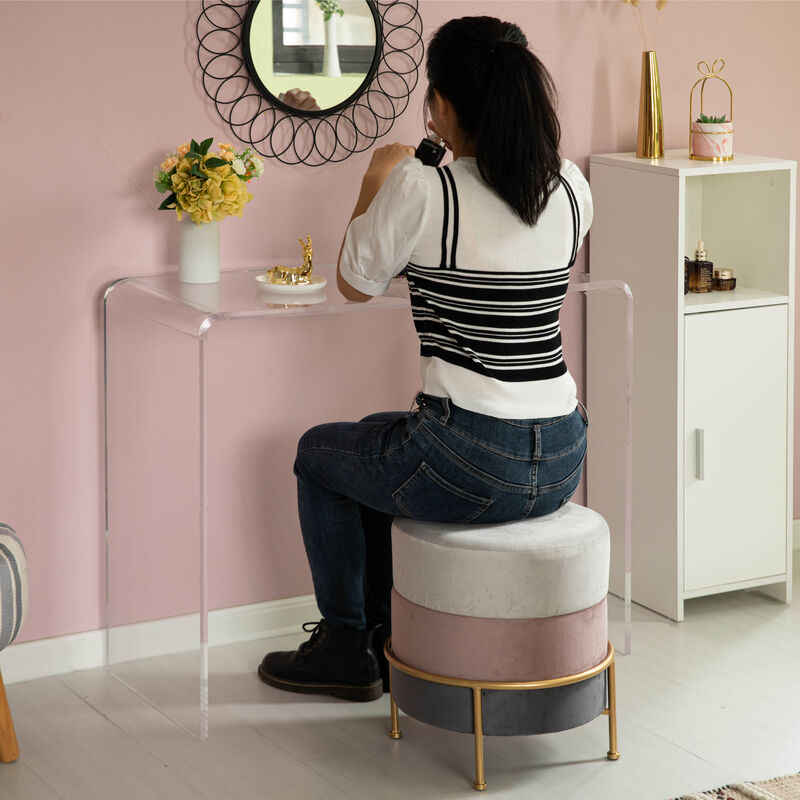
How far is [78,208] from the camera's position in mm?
2592

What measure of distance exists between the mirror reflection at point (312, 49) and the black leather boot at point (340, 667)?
1100 mm

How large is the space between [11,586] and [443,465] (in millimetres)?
763

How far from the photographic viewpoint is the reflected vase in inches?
108

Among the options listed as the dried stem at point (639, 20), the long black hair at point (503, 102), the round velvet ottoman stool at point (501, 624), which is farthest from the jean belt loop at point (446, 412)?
the dried stem at point (639, 20)

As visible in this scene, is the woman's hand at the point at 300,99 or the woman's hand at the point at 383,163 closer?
the woman's hand at the point at 383,163

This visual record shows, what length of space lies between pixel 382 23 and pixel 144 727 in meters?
1.54

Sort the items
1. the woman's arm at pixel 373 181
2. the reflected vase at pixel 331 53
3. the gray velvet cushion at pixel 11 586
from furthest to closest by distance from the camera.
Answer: the reflected vase at pixel 331 53 → the woman's arm at pixel 373 181 → the gray velvet cushion at pixel 11 586

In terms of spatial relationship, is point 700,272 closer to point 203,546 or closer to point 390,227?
point 390,227

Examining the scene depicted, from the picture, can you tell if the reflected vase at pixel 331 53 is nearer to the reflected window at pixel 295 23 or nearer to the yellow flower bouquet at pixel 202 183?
the reflected window at pixel 295 23

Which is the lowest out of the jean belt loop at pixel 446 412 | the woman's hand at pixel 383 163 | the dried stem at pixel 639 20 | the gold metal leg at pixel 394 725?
the gold metal leg at pixel 394 725

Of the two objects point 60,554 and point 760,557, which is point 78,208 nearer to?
point 60,554

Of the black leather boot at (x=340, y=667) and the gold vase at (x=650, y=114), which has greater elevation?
the gold vase at (x=650, y=114)

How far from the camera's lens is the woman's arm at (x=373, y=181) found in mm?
2326

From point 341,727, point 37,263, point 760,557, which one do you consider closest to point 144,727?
point 341,727
